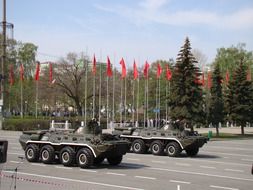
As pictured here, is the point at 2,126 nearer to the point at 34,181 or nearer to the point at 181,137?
the point at 181,137

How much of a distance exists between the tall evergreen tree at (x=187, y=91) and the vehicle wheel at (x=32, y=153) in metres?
23.6

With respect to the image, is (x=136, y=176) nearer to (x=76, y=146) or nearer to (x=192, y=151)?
(x=76, y=146)

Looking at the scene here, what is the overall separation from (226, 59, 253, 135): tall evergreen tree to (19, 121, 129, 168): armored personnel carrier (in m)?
32.6

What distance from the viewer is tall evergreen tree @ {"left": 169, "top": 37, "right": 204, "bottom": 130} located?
41438mm

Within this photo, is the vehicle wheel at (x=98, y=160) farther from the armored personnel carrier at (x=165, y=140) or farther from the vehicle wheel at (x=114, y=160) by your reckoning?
the armored personnel carrier at (x=165, y=140)

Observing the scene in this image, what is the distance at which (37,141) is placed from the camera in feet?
62.7

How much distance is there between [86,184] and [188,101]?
1127 inches

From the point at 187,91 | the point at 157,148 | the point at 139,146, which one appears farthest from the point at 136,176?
the point at 187,91

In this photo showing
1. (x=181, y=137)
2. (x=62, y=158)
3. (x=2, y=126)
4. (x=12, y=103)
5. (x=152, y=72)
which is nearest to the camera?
(x=62, y=158)

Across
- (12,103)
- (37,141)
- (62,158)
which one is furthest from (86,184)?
(12,103)

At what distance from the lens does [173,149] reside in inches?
917

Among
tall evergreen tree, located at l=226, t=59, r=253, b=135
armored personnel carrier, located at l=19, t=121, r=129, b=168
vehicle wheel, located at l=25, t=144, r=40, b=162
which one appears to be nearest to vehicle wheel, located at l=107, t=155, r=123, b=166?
armored personnel carrier, located at l=19, t=121, r=129, b=168

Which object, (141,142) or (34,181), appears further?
(141,142)

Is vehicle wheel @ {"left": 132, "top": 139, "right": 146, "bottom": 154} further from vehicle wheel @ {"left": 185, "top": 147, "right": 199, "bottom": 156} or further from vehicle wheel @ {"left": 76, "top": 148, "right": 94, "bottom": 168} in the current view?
vehicle wheel @ {"left": 76, "top": 148, "right": 94, "bottom": 168}
